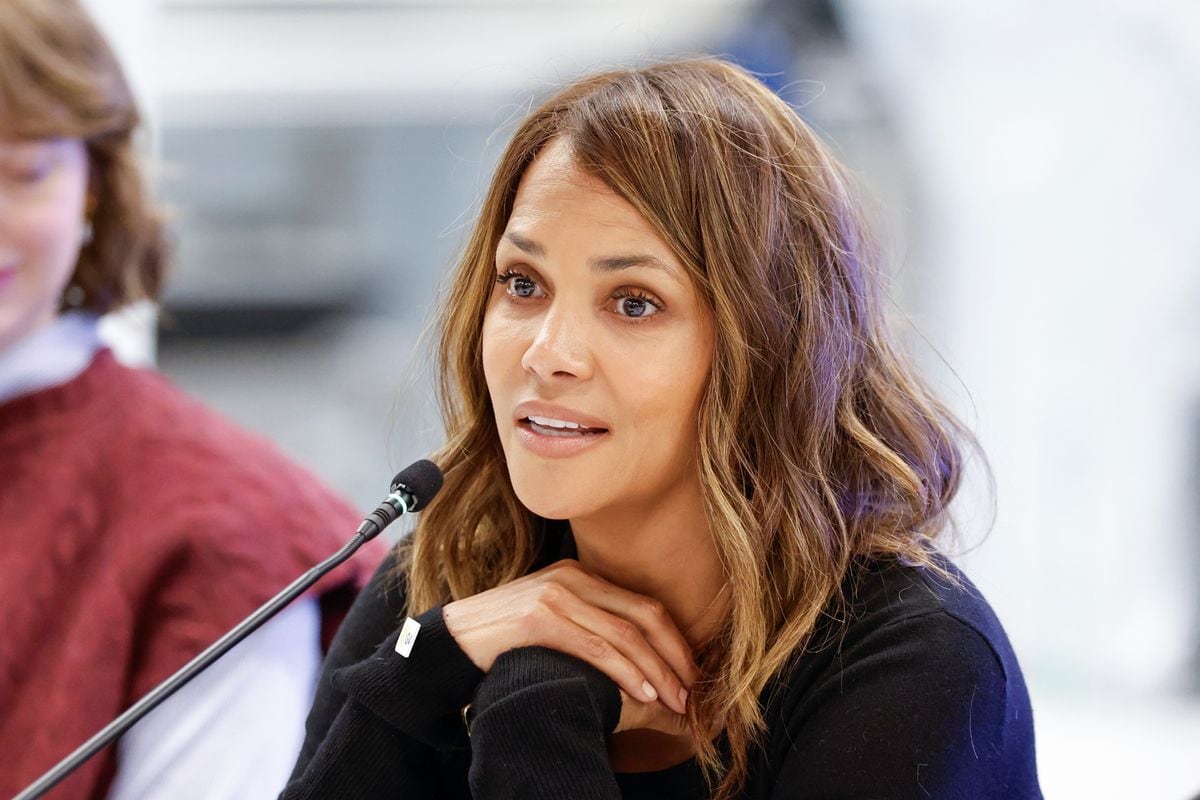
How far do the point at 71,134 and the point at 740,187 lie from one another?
0.98m

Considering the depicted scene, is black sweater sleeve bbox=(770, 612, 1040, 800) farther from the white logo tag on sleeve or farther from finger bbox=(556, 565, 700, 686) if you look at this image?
the white logo tag on sleeve

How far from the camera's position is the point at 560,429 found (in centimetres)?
128

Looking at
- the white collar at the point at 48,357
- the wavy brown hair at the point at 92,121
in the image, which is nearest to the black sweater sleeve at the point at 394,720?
the white collar at the point at 48,357

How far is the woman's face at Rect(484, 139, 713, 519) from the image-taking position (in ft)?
4.07

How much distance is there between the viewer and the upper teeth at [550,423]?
1269 millimetres

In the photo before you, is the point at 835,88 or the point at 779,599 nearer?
the point at 779,599

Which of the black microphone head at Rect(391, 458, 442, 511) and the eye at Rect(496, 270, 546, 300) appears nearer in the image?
the black microphone head at Rect(391, 458, 442, 511)

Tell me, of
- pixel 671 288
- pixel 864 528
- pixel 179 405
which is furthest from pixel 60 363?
pixel 864 528

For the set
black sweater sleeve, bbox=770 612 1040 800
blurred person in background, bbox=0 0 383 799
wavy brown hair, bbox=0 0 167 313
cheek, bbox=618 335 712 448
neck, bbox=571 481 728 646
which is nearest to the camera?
black sweater sleeve, bbox=770 612 1040 800

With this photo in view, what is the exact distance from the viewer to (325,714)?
1438mm

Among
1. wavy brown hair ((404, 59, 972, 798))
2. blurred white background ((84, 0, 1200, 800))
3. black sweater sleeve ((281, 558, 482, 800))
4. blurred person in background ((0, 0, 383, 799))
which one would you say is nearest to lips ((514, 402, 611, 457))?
wavy brown hair ((404, 59, 972, 798))

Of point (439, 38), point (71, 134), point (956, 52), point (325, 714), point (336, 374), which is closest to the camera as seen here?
point (325, 714)

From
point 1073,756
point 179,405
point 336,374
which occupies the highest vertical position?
point 179,405

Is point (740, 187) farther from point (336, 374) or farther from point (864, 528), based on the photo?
point (336, 374)
